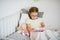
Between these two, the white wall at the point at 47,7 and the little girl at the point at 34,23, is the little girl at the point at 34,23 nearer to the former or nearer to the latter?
the little girl at the point at 34,23

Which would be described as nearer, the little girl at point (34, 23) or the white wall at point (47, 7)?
the little girl at point (34, 23)

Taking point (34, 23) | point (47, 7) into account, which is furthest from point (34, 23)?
point (47, 7)

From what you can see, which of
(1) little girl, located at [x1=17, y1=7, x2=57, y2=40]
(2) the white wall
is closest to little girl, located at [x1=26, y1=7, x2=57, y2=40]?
(1) little girl, located at [x1=17, y1=7, x2=57, y2=40]

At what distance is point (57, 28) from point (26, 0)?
2.54 ft

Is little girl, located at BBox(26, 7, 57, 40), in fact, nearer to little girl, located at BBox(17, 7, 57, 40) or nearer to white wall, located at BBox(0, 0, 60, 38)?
little girl, located at BBox(17, 7, 57, 40)

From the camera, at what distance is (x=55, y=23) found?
2.23 m

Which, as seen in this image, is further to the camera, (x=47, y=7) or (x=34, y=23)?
(x=47, y=7)

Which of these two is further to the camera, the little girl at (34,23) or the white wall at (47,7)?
the white wall at (47,7)

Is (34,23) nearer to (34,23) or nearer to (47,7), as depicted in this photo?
(34,23)

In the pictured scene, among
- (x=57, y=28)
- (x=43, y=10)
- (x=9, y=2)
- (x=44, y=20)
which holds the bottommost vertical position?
(x=57, y=28)

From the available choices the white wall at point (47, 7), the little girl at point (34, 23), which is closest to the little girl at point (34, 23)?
the little girl at point (34, 23)

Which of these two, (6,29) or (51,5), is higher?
(51,5)

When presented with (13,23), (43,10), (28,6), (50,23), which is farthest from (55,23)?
(13,23)

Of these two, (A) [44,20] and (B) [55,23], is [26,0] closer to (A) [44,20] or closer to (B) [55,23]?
(A) [44,20]
